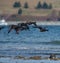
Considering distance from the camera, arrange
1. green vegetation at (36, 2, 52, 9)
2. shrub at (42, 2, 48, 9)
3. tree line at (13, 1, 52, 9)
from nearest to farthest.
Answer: shrub at (42, 2, 48, 9) → green vegetation at (36, 2, 52, 9) → tree line at (13, 1, 52, 9)

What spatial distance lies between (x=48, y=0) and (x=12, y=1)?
361 inches

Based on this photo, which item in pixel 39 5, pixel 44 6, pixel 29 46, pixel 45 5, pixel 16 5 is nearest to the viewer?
pixel 29 46

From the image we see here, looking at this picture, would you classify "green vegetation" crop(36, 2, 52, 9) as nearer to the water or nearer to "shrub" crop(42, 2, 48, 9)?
"shrub" crop(42, 2, 48, 9)

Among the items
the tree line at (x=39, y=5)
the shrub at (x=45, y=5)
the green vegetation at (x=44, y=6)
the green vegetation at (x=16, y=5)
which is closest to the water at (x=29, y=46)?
the shrub at (x=45, y=5)

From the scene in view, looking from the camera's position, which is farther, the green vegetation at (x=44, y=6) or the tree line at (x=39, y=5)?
the tree line at (x=39, y=5)

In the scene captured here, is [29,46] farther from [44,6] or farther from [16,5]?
[16,5]

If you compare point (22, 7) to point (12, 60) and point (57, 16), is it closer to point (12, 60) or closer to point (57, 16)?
point (57, 16)

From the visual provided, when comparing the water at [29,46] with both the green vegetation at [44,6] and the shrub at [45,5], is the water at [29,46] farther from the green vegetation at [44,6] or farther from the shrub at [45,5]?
the green vegetation at [44,6]

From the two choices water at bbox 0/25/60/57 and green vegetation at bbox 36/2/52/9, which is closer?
water at bbox 0/25/60/57

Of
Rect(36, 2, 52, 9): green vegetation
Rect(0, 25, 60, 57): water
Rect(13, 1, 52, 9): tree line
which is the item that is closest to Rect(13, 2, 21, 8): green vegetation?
Rect(13, 1, 52, 9): tree line

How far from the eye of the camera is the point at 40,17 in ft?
339

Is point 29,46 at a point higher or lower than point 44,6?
higher

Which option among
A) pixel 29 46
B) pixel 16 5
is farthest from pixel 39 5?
pixel 29 46

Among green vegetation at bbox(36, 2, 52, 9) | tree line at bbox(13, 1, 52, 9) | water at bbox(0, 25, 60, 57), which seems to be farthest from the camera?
tree line at bbox(13, 1, 52, 9)
